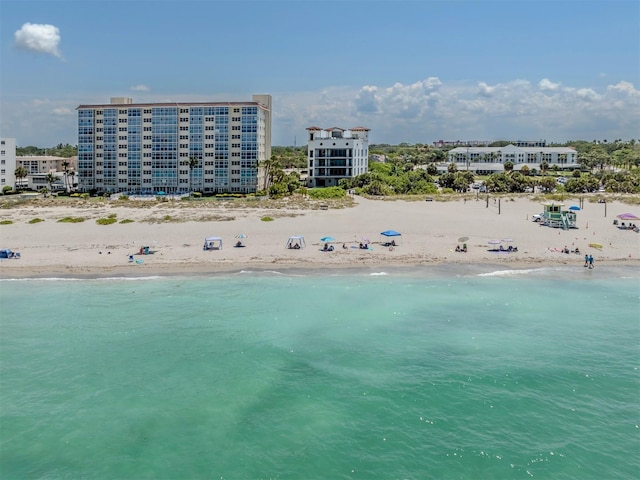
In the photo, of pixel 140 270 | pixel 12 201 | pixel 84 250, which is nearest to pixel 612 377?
pixel 140 270

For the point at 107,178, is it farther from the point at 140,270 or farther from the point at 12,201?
the point at 140,270

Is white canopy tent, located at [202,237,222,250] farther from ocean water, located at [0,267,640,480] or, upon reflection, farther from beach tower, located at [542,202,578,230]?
beach tower, located at [542,202,578,230]

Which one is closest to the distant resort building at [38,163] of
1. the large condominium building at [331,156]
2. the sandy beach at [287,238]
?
the large condominium building at [331,156]

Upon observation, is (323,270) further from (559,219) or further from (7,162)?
(7,162)

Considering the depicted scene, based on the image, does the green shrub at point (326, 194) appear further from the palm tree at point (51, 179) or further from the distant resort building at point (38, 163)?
the distant resort building at point (38, 163)

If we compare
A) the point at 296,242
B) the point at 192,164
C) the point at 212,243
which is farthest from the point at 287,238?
the point at 192,164

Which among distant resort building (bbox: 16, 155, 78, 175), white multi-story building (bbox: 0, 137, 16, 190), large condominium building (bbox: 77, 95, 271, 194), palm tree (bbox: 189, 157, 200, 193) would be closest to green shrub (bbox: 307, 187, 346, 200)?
large condominium building (bbox: 77, 95, 271, 194)
